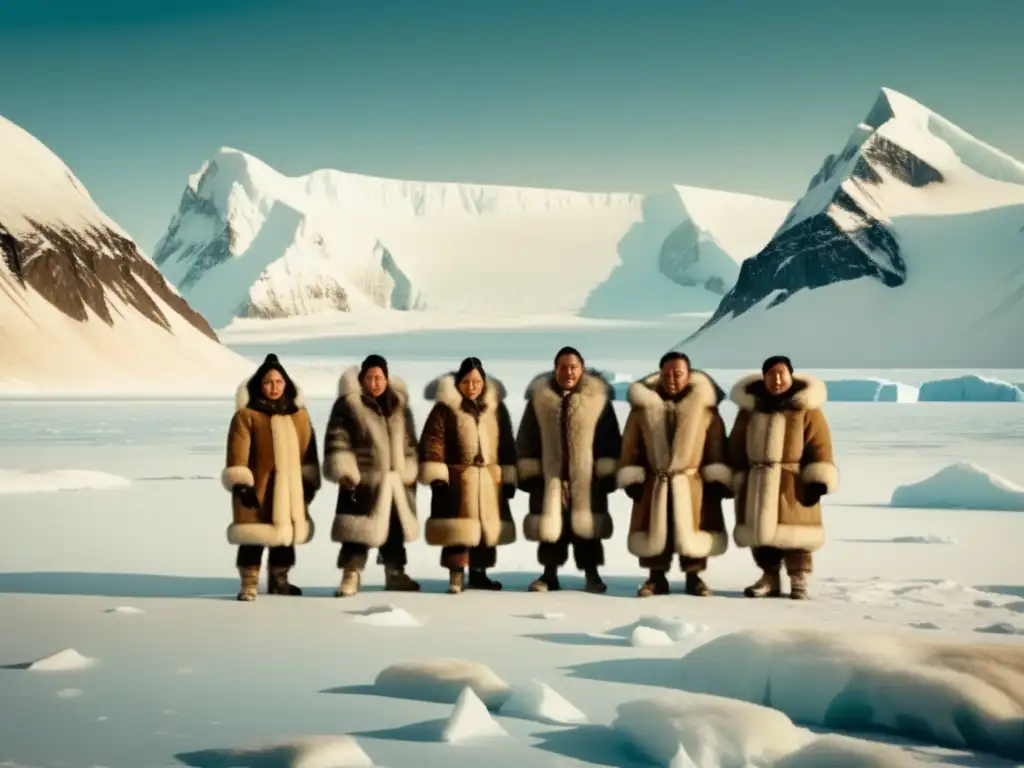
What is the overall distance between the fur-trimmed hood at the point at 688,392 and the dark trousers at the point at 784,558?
0.83 meters

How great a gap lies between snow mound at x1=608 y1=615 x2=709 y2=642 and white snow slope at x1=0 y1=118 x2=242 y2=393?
47.1 metres

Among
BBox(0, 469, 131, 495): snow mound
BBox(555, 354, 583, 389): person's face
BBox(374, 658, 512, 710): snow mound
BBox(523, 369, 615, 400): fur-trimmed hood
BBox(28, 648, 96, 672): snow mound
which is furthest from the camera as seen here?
BBox(0, 469, 131, 495): snow mound

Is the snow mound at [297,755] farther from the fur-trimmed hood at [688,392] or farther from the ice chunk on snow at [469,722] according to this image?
the fur-trimmed hood at [688,392]

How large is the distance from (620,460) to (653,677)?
2.39 m

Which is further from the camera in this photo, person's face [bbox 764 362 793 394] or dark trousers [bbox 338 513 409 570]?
dark trousers [bbox 338 513 409 570]

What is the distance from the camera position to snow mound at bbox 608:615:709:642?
19.5 ft

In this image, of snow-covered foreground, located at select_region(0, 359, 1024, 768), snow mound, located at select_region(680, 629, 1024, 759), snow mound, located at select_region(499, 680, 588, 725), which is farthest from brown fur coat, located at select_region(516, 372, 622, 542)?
snow mound, located at select_region(499, 680, 588, 725)

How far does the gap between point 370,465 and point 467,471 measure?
1.76ft

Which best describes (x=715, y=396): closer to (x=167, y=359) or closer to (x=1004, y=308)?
(x=167, y=359)

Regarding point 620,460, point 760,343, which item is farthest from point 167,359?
point 760,343

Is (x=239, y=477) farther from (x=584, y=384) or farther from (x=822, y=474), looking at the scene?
(x=822, y=474)

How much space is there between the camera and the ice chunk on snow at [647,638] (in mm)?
5793

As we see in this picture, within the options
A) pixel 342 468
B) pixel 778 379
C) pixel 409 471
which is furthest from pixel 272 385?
pixel 778 379

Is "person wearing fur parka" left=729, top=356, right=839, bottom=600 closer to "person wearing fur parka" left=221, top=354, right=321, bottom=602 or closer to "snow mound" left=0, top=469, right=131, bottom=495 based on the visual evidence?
"person wearing fur parka" left=221, top=354, right=321, bottom=602
